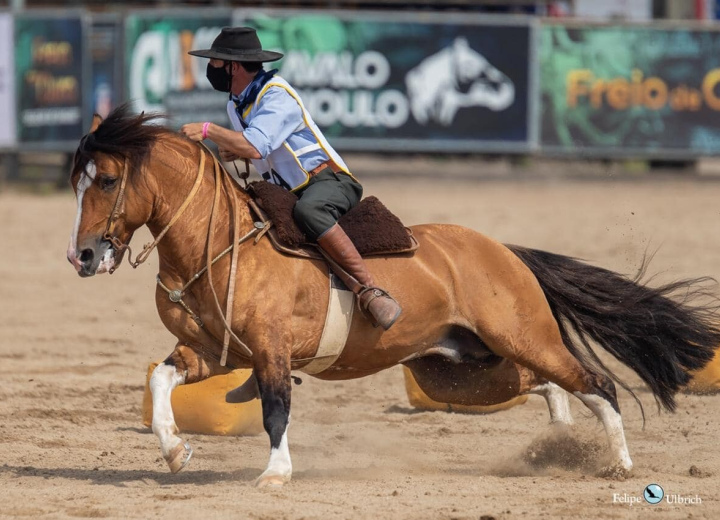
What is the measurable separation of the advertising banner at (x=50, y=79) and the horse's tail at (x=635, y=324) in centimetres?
1149

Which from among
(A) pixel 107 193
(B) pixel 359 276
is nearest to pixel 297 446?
(B) pixel 359 276

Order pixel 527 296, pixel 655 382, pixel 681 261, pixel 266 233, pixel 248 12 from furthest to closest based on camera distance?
pixel 248 12
pixel 681 261
pixel 655 382
pixel 527 296
pixel 266 233

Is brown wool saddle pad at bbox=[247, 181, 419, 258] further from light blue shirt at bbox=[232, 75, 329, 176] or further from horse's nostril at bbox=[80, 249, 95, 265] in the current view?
horse's nostril at bbox=[80, 249, 95, 265]

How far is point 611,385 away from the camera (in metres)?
6.09

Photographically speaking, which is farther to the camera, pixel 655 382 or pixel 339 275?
pixel 655 382

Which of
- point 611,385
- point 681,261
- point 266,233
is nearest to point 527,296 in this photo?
point 611,385

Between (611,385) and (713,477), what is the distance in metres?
0.69

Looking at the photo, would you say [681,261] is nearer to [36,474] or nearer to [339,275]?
[339,275]

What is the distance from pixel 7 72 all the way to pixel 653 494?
13221mm

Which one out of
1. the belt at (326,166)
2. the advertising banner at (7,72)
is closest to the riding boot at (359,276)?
the belt at (326,166)

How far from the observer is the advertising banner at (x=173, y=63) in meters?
16.2

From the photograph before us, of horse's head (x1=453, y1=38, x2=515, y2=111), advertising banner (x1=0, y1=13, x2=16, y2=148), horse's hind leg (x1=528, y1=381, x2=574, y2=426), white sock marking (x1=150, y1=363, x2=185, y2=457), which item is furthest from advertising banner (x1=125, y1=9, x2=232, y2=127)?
white sock marking (x1=150, y1=363, x2=185, y2=457)

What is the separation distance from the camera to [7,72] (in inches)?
646

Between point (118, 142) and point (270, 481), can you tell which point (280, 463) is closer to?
point (270, 481)
